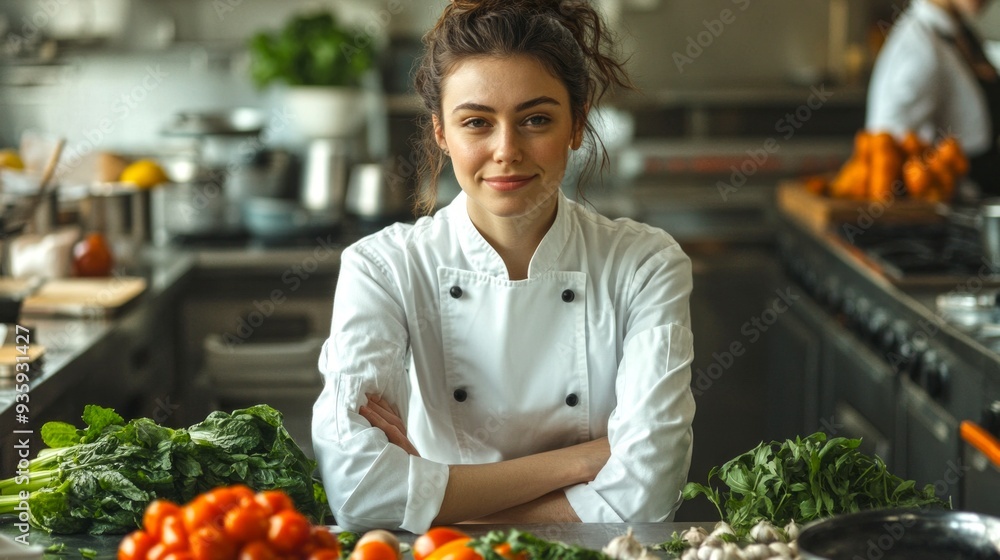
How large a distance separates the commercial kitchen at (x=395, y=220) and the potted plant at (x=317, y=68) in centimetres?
3

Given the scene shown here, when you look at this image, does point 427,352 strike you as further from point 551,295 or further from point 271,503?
point 271,503

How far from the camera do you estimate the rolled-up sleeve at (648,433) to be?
1645 millimetres

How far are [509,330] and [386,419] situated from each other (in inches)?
10.4

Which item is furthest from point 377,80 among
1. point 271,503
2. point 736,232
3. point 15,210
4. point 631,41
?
point 271,503

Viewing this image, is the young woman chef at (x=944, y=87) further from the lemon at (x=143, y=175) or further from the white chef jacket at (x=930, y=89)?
the lemon at (x=143, y=175)

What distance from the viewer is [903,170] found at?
357cm

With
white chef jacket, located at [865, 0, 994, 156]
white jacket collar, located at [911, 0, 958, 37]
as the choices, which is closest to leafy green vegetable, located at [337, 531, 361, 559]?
white chef jacket, located at [865, 0, 994, 156]

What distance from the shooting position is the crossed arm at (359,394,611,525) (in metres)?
1.62

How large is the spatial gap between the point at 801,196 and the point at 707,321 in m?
0.70

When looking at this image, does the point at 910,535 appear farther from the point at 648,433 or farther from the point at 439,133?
the point at 439,133

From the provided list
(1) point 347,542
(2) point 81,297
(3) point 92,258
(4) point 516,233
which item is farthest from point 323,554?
(3) point 92,258

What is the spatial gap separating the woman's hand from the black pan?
0.71 metres

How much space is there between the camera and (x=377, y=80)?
5.04 meters

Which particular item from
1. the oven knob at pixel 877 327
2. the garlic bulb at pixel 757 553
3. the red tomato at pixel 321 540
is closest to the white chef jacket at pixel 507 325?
the garlic bulb at pixel 757 553
